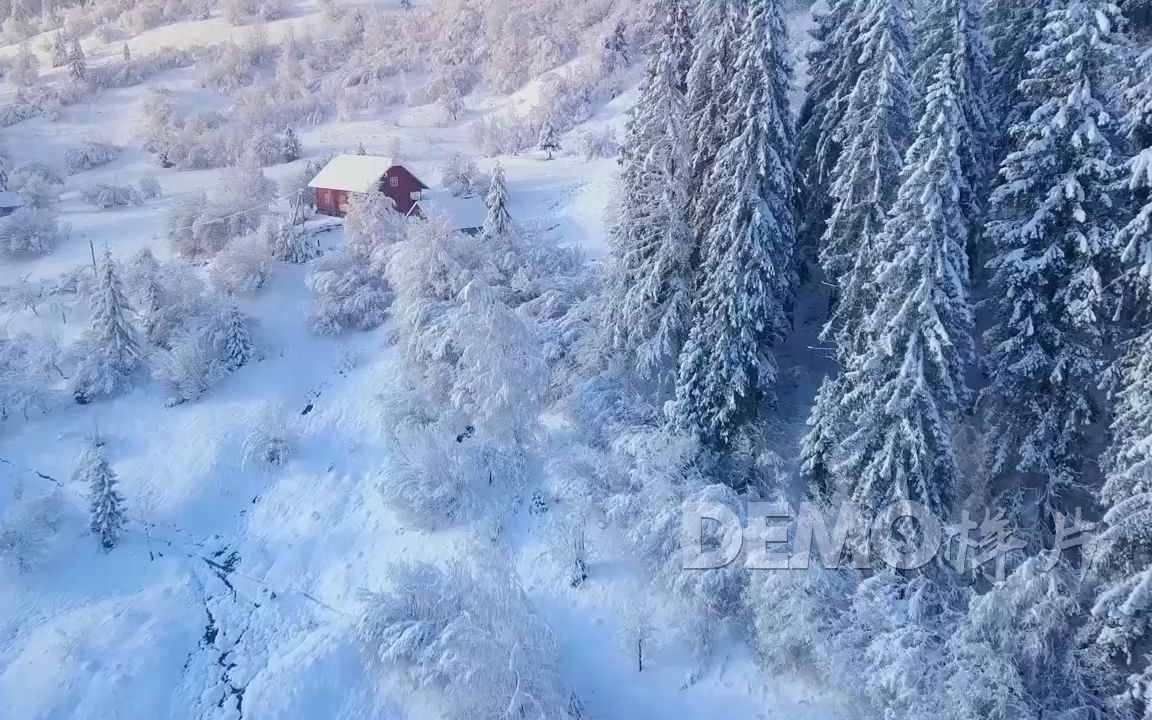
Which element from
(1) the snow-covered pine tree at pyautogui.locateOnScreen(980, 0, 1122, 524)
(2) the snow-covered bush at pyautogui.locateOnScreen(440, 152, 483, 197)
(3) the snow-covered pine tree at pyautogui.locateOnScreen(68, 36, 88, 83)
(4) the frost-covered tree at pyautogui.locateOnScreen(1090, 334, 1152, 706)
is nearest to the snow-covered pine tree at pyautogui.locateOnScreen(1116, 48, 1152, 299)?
(1) the snow-covered pine tree at pyautogui.locateOnScreen(980, 0, 1122, 524)

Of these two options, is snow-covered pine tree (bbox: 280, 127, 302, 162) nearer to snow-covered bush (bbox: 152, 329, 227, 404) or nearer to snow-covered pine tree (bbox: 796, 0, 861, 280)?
snow-covered bush (bbox: 152, 329, 227, 404)

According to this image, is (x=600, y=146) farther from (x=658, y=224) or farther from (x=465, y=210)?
(x=658, y=224)

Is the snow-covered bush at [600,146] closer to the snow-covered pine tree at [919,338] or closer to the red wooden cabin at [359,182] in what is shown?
the red wooden cabin at [359,182]

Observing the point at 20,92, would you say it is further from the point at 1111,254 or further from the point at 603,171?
→ the point at 1111,254

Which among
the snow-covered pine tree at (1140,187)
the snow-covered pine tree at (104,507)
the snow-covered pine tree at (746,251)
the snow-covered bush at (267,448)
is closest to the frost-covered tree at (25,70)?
the snow-covered pine tree at (104,507)

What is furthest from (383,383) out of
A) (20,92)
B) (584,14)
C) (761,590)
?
(20,92)
